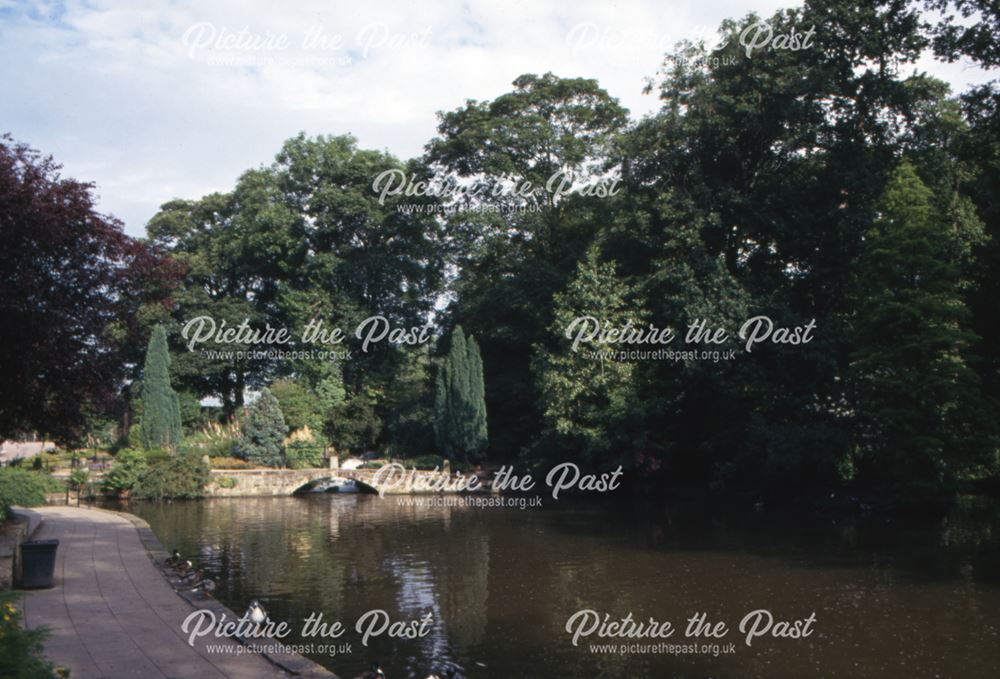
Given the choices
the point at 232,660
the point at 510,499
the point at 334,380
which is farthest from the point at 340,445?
the point at 232,660

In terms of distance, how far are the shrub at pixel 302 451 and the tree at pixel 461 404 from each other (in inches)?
211

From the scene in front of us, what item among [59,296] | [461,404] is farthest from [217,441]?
[59,296]

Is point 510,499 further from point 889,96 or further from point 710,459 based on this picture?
point 889,96

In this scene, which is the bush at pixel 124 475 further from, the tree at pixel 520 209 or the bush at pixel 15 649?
the bush at pixel 15 649

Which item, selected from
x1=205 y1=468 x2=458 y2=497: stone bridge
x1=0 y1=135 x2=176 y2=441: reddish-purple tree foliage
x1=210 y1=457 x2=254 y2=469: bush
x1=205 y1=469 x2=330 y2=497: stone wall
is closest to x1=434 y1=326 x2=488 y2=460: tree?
x1=205 y1=468 x2=458 y2=497: stone bridge

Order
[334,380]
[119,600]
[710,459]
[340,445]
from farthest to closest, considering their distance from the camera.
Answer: [334,380], [340,445], [710,459], [119,600]

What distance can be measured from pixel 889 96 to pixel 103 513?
27587mm

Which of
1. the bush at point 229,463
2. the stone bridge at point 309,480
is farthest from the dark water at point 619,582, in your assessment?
the bush at point 229,463

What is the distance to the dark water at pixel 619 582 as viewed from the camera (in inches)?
407

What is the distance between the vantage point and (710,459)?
3105 centimetres

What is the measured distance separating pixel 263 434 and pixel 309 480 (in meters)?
3.51

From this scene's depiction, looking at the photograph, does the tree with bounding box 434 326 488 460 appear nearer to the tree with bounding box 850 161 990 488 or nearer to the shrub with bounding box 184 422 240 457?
the shrub with bounding box 184 422 240 457

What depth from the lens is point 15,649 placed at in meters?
5.25

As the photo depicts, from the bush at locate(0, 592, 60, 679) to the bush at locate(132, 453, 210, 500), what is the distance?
79.2 ft
